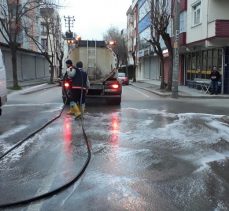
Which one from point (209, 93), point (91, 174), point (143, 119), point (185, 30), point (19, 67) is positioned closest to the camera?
point (91, 174)

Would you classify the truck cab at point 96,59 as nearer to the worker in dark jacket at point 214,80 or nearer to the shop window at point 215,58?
the worker in dark jacket at point 214,80

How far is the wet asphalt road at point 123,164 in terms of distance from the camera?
5.61 metres

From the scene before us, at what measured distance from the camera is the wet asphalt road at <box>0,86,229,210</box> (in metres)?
5.61

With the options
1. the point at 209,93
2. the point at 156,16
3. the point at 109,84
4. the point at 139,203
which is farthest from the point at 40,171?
the point at 156,16

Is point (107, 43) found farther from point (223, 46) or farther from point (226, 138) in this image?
point (226, 138)

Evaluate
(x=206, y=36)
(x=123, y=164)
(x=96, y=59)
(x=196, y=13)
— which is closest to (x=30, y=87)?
(x=196, y=13)

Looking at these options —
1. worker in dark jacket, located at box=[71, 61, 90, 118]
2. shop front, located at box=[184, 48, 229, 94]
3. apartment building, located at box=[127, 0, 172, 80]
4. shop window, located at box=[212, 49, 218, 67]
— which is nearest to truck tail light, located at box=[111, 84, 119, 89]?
worker in dark jacket, located at box=[71, 61, 90, 118]

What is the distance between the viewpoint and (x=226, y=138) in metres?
10.5

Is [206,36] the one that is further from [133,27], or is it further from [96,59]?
[133,27]

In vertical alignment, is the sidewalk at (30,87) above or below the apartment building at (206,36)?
below

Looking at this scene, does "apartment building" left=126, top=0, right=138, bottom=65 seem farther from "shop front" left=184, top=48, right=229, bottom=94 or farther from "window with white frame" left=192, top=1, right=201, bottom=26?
"window with white frame" left=192, top=1, right=201, bottom=26

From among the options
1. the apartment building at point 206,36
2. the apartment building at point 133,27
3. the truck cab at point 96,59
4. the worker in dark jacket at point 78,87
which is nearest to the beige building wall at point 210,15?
the apartment building at point 206,36

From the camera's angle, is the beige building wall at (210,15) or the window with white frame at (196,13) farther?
the window with white frame at (196,13)

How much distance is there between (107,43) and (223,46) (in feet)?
25.8
